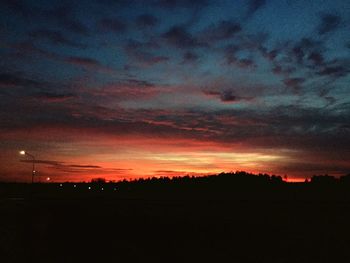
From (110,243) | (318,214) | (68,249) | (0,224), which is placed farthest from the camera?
(318,214)

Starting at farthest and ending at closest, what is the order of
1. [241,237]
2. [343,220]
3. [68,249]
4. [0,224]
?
[343,220] → [0,224] → [241,237] → [68,249]

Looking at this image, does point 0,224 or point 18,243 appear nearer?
point 18,243

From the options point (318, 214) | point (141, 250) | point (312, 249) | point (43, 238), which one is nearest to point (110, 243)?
point (141, 250)

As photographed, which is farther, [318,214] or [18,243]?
[318,214]

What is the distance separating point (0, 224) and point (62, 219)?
18.6 feet

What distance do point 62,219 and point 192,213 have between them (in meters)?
12.6

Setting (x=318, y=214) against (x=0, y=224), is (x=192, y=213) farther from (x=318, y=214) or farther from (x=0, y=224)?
(x=0, y=224)

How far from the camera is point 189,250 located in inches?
806

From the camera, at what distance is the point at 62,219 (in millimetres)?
33594

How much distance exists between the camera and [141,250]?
20250mm

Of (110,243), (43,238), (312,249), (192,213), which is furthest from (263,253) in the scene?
(192,213)

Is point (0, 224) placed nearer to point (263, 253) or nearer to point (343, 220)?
point (263, 253)

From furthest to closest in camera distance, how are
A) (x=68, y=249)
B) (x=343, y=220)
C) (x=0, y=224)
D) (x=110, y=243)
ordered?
1. (x=343, y=220)
2. (x=0, y=224)
3. (x=110, y=243)
4. (x=68, y=249)

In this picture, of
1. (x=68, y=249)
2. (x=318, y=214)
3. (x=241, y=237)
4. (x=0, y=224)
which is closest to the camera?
(x=68, y=249)
